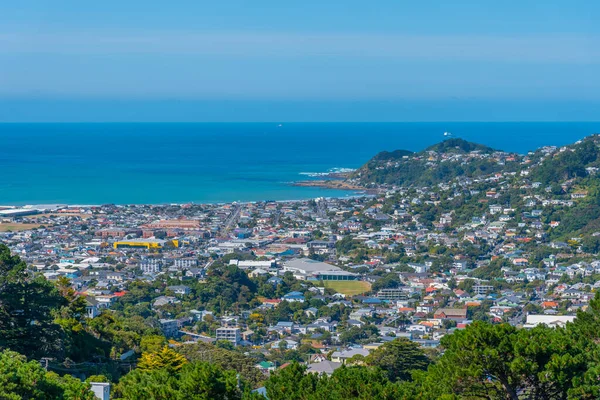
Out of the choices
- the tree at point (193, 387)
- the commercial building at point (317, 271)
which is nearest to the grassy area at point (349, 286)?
the commercial building at point (317, 271)

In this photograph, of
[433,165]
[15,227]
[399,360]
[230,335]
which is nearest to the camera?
[399,360]

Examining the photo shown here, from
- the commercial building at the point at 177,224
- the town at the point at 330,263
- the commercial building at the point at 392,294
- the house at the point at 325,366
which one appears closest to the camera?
the house at the point at 325,366

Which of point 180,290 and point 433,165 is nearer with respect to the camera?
point 180,290

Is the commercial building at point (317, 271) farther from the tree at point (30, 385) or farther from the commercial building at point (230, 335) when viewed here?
the tree at point (30, 385)

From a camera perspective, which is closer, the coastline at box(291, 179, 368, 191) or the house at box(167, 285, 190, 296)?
Answer: the house at box(167, 285, 190, 296)

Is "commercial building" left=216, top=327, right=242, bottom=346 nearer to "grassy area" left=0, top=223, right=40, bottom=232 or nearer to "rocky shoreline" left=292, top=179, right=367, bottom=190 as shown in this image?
"grassy area" left=0, top=223, right=40, bottom=232

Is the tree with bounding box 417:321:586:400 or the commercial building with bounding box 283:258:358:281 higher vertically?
the commercial building with bounding box 283:258:358:281

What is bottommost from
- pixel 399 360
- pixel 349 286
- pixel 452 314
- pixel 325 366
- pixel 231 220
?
pixel 325 366

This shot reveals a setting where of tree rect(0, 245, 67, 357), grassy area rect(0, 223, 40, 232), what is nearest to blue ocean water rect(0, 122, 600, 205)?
grassy area rect(0, 223, 40, 232)

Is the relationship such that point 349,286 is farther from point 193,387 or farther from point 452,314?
point 193,387

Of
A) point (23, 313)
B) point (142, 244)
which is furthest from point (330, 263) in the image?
point (23, 313)
